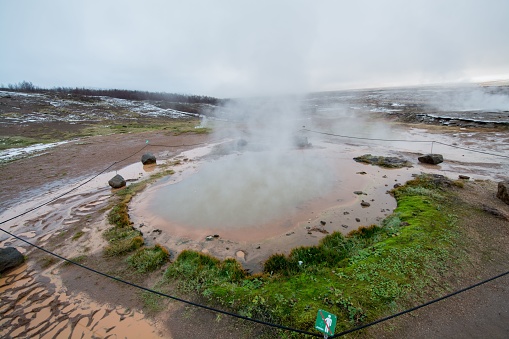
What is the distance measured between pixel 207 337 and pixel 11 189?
14.7 m

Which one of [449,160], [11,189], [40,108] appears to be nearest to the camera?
[11,189]

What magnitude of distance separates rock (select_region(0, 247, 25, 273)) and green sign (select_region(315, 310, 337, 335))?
25.8 feet

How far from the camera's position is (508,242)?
5914mm

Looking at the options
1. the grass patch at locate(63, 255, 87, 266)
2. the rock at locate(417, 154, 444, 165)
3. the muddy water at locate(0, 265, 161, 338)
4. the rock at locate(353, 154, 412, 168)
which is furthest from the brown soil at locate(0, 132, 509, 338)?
the rock at locate(417, 154, 444, 165)

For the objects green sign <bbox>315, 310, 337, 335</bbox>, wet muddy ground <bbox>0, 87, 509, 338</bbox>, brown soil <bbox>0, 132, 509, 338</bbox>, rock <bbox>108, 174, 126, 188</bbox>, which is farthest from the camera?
rock <bbox>108, 174, 126, 188</bbox>

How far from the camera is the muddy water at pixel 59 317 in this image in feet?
14.0

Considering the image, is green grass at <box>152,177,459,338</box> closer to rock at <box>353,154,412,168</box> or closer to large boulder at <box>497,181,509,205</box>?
large boulder at <box>497,181,509,205</box>

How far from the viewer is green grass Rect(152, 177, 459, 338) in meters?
4.32

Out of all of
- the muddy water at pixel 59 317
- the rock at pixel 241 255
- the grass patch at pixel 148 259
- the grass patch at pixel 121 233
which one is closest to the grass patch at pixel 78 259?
the grass patch at pixel 121 233

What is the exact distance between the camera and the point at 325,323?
3043mm

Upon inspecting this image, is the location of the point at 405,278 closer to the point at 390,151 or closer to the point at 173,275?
the point at 173,275

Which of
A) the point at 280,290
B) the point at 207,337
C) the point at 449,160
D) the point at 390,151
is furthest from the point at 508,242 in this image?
the point at 390,151

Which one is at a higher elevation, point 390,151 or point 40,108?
point 40,108

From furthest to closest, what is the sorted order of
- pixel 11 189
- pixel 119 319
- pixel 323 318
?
pixel 11 189 < pixel 119 319 < pixel 323 318
